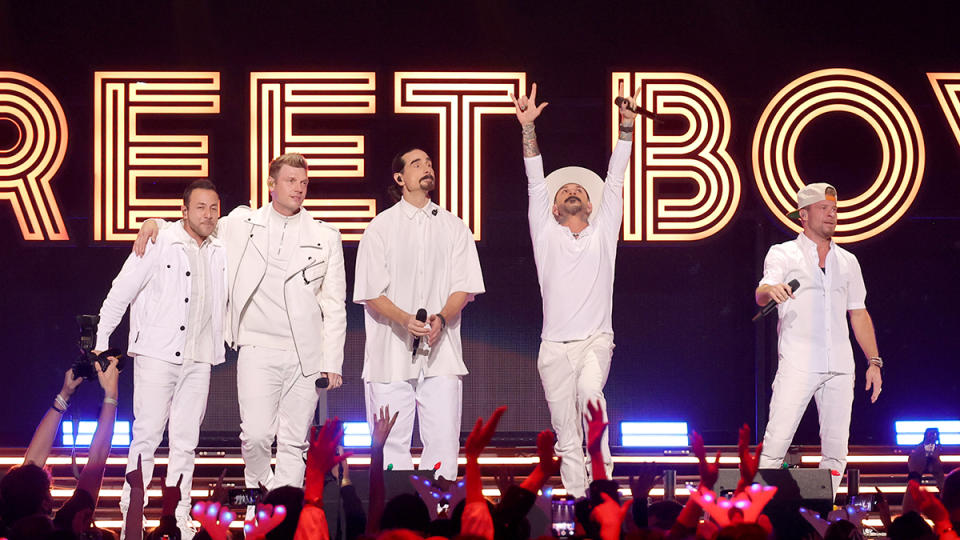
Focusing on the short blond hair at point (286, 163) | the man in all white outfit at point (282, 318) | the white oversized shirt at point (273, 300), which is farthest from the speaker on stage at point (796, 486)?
the short blond hair at point (286, 163)

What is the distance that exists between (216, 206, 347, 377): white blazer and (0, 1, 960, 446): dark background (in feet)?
8.39

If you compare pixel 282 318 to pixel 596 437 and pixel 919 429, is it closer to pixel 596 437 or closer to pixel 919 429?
pixel 596 437

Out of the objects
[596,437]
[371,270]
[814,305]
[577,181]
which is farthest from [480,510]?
[577,181]

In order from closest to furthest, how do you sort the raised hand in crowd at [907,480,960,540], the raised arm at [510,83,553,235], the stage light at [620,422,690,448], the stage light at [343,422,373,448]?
1. the raised hand in crowd at [907,480,960,540]
2. the raised arm at [510,83,553,235]
3. the stage light at [343,422,373,448]
4. the stage light at [620,422,690,448]

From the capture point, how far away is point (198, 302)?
24.6ft

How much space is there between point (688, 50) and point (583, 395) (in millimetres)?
3796

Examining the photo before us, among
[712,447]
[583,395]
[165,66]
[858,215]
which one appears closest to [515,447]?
[712,447]

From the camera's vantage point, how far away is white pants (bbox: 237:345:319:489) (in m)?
7.49

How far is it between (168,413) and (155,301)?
25.6 inches

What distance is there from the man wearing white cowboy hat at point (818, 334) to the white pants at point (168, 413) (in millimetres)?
3463

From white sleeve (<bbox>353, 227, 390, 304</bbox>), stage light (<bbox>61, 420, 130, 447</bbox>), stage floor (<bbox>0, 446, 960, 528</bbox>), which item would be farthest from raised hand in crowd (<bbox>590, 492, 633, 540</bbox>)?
stage light (<bbox>61, 420, 130, 447</bbox>)

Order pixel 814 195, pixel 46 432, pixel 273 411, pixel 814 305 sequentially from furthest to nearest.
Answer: pixel 814 195, pixel 814 305, pixel 273 411, pixel 46 432

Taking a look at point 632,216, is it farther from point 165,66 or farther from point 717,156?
point 165,66

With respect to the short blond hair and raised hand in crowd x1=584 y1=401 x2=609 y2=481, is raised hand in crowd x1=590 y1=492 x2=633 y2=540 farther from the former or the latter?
the short blond hair
